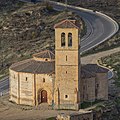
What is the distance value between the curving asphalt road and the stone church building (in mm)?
29191

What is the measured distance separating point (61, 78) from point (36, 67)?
13.3 ft

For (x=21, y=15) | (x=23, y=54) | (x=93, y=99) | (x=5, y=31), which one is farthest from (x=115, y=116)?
(x=21, y=15)

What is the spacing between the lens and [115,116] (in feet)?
252

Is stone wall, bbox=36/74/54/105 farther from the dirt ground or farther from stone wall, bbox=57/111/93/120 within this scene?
stone wall, bbox=57/111/93/120

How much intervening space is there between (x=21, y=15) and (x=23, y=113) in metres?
53.4

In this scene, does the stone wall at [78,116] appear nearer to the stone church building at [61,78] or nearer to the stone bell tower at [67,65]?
the stone bell tower at [67,65]

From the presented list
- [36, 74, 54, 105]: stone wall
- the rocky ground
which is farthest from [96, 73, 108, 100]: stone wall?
the rocky ground

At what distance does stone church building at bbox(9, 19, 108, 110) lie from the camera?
248 ft

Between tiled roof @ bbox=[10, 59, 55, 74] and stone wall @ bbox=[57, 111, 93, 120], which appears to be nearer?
stone wall @ bbox=[57, 111, 93, 120]

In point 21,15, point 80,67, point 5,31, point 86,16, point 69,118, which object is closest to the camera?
point 69,118

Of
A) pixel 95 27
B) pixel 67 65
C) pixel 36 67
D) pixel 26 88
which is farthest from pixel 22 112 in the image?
pixel 95 27

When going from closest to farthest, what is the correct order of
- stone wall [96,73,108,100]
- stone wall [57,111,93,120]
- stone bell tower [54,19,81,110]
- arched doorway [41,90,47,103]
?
stone wall [57,111,93,120] → stone bell tower [54,19,81,110] → arched doorway [41,90,47,103] → stone wall [96,73,108,100]

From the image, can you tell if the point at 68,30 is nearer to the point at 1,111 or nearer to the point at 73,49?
the point at 73,49

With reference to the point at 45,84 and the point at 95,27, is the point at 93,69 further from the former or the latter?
the point at 95,27
